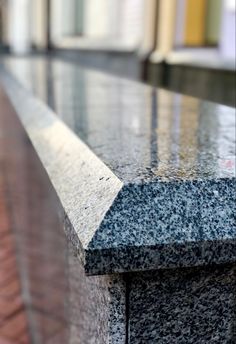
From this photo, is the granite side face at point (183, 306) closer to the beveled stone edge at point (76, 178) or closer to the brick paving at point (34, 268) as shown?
the beveled stone edge at point (76, 178)

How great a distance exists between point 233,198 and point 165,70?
4.32m

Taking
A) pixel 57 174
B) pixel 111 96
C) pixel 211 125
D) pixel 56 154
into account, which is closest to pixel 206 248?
pixel 57 174

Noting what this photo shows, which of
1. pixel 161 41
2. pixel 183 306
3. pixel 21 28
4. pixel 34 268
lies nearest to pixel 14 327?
pixel 34 268

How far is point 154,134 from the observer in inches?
60.9

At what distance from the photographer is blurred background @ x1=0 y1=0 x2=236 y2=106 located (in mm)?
3898

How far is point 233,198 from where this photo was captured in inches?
38.6

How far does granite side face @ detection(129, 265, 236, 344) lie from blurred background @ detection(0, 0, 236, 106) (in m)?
2.35

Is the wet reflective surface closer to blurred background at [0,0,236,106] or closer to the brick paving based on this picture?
the brick paving

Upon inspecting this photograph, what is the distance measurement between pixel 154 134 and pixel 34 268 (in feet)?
4.24

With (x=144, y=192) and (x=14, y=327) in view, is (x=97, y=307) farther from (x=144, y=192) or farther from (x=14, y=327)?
(x=14, y=327)

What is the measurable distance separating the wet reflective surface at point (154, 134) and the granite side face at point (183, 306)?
0.17 m

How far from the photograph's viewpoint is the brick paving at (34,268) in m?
1.65

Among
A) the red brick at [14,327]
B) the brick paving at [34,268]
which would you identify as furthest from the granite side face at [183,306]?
the red brick at [14,327]

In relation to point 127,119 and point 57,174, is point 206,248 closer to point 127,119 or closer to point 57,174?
point 57,174
